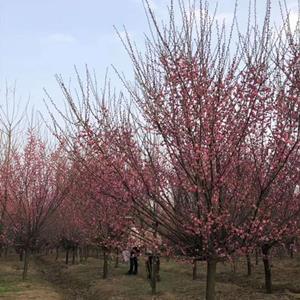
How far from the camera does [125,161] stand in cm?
598

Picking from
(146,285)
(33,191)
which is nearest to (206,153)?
(146,285)

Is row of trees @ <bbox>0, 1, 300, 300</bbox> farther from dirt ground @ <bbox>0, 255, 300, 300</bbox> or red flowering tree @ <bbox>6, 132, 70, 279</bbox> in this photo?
red flowering tree @ <bbox>6, 132, 70, 279</bbox>

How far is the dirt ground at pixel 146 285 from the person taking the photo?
12102mm

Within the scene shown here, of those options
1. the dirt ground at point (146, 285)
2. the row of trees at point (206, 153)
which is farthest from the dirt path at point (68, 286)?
the row of trees at point (206, 153)

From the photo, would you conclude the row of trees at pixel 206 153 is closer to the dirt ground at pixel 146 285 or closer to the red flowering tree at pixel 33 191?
the dirt ground at pixel 146 285

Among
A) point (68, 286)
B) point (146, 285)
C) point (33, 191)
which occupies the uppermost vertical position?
point (33, 191)

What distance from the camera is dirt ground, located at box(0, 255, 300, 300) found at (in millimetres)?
12102

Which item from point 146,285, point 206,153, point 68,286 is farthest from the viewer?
point 68,286

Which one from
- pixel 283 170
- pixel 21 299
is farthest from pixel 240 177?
pixel 21 299

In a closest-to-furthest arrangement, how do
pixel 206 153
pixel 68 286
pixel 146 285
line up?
pixel 206 153 < pixel 146 285 < pixel 68 286

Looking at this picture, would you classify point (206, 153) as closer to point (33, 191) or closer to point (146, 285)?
point (146, 285)

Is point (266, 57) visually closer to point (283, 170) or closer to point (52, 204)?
point (283, 170)

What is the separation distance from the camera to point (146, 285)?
45.7 feet

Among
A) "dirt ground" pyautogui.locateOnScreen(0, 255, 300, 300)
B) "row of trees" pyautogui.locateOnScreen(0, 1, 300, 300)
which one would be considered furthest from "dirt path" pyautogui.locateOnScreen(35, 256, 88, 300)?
"row of trees" pyautogui.locateOnScreen(0, 1, 300, 300)
